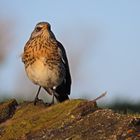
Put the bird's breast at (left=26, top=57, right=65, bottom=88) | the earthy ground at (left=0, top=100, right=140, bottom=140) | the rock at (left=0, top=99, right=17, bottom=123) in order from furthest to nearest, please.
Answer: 1. the bird's breast at (left=26, top=57, right=65, bottom=88)
2. the rock at (left=0, top=99, right=17, bottom=123)
3. the earthy ground at (left=0, top=100, right=140, bottom=140)

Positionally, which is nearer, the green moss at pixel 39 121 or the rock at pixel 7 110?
the green moss at pixel 39 121

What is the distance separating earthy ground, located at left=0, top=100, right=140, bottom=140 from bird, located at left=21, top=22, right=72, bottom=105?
3.22 metres

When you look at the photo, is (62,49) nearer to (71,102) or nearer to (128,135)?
(71,102)

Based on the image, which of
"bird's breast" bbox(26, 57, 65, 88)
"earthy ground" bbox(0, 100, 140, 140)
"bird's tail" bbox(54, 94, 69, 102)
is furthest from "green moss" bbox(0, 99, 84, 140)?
"bird's tail" bbox(54, 94, 69, 102)

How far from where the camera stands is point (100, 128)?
5.25 metres

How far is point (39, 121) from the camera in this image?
5766mm

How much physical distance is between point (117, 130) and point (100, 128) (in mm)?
178

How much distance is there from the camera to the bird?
9.48 meters

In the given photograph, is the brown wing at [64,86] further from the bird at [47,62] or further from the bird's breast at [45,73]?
the bird's breast at [45,73]

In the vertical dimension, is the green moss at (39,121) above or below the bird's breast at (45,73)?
above

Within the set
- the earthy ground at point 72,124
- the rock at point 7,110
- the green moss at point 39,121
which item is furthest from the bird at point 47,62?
the green moss at point 39,121

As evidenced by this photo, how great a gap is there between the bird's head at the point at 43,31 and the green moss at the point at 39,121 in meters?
3.79

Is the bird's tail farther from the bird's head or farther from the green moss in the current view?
the green moss

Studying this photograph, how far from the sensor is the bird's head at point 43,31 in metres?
9.78
